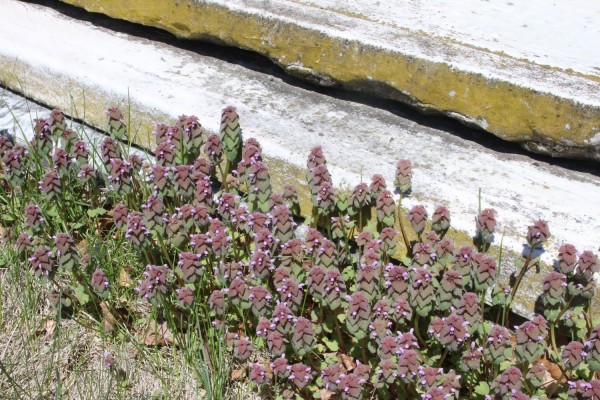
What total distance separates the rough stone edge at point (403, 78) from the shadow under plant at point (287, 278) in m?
0.46

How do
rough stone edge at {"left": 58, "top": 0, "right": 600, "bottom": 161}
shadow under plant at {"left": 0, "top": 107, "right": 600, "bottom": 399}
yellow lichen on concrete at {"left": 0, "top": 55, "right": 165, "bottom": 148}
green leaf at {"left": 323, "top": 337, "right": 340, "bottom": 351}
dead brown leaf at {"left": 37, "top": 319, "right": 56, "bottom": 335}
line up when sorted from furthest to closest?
yellow lichen on concrete at {"left": 0, "top": 55, "right": 165, "bottom": 148} → dead brown leaf at {"left": 37, "top": 319, "right": 56, "bottom": 335} → rough stone edge at {"left": 58, "top": 0, "right": 600, "bottom": 161} → green leaf at {"left": 323, "top": 337, "right": 340, "bottom": 351} → shadow under plant at {"left": 0, "top": 107, "right": 600, "bottom": 399}

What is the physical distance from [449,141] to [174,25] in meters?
1.37

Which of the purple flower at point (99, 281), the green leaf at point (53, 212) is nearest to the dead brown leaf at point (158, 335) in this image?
the purple flower at point (99, 281)

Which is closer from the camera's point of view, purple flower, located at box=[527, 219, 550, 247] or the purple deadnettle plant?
purple flower, located at box=[527, 219, 550, 247]

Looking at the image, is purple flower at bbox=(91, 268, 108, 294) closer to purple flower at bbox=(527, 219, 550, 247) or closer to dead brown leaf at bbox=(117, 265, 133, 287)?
dead brown leaf at bbox=(117, 265, 133, 287)

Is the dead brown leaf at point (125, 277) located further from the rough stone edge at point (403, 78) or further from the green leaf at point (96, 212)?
the rough stone edge at point (403, 78)

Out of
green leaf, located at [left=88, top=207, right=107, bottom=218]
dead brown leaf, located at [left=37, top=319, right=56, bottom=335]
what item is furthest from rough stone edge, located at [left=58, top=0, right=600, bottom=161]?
dead brown leaf, located at [left=37, top=319, right=56, bottom=335]

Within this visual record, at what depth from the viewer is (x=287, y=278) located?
8.23 ft

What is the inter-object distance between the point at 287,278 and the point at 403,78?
1.00 metres

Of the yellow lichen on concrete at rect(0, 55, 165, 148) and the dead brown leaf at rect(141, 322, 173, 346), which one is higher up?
Answer: the yellow lichen on concrete at rect(0, 55, 165, 148)

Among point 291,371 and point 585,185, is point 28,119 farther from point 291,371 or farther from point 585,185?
point 585,185

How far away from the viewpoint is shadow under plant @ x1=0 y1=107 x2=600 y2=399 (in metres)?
2.36

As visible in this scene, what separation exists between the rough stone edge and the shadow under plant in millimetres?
457

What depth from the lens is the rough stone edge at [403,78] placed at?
281 cm
